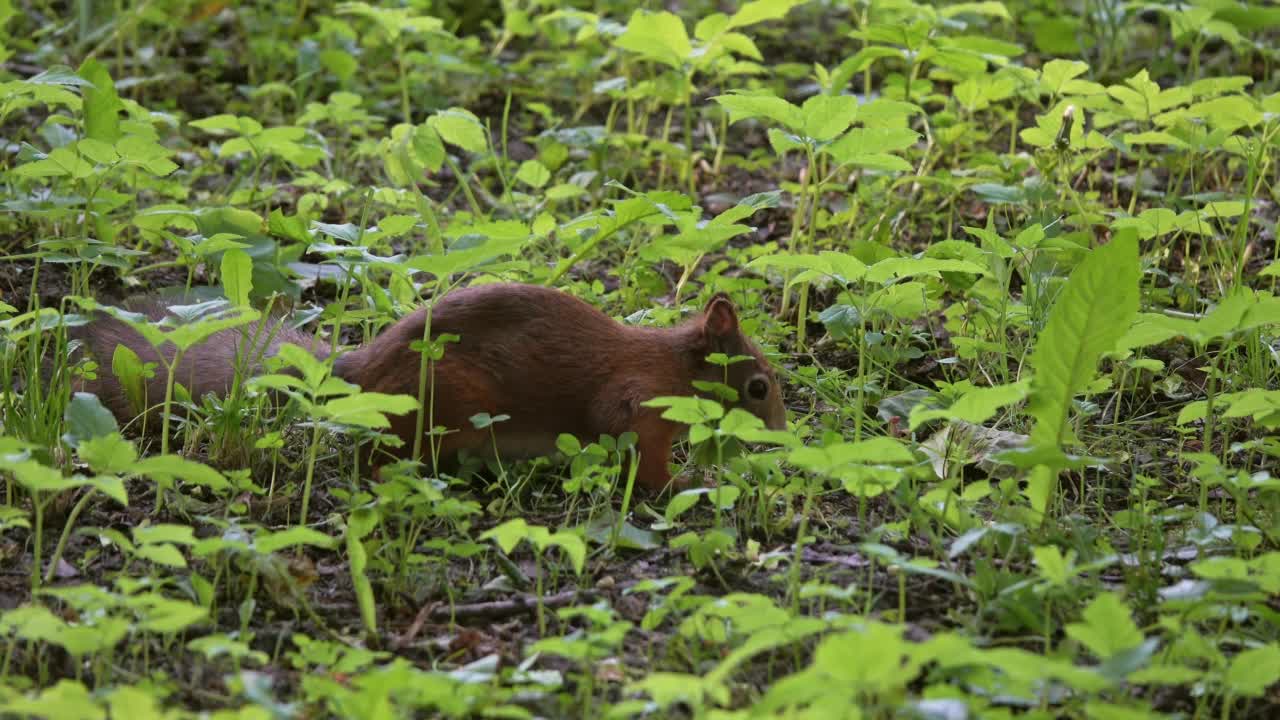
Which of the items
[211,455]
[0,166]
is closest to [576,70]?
[0,166]

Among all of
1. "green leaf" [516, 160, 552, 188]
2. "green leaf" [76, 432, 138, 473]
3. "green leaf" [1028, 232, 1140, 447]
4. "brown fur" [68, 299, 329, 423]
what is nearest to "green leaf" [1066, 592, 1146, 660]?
"green leaf" [1028, 232, 1140, 447]

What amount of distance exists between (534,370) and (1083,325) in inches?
53.1

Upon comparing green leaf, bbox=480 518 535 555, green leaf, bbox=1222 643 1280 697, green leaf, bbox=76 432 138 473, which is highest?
green leaf, bbox=76 432 138 473

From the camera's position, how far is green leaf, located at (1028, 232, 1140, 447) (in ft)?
9.93

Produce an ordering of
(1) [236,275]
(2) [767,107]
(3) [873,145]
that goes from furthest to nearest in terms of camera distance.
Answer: (3) [873,145]
(2) [767,107]
(1) [236,275]

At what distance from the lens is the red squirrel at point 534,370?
3598 mm

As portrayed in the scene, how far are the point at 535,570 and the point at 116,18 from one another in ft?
14.8

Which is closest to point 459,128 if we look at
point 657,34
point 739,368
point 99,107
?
point 657,34

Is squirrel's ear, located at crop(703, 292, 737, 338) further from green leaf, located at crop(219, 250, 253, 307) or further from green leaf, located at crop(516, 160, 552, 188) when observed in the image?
green leaf, located at crop(516, 160, 552, 188)

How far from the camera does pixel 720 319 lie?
147 inches

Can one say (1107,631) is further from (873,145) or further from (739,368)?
(873,145)

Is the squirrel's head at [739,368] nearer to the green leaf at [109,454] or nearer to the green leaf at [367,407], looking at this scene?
the green leaf at [367,407]

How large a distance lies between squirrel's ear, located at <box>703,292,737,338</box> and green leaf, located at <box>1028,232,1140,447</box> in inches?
35.2

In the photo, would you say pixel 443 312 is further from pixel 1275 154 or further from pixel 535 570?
pixel 1275 154
